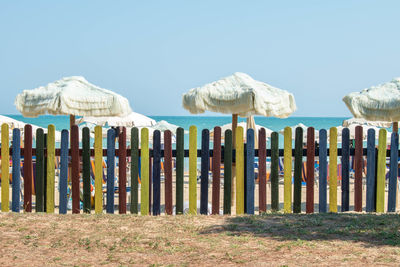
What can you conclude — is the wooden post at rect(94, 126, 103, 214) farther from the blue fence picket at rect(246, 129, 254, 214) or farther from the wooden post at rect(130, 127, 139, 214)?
the blue fence picket at rect(246, 129, 254, 214)

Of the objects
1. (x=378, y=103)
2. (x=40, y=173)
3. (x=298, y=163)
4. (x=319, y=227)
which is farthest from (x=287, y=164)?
(x=378, y=103)

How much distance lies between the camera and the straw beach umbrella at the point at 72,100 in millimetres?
9781

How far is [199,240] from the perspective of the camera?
473 centimetres

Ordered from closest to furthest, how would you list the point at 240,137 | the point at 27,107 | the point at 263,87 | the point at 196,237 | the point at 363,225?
the point at 196,237
the point at 363,225
the point at 240,137
the point at 263,87
the point at 27,107

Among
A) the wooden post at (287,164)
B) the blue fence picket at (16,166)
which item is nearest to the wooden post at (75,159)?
the blue fence picket at (16,166)

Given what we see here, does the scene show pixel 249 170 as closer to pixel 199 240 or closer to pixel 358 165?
pixel 358 165

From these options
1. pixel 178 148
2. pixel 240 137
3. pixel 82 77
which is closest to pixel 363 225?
pixel 240 137

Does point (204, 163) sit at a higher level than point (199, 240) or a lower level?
higher

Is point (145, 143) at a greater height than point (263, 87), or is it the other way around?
point (263, 87)

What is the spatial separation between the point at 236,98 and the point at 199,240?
4.42m

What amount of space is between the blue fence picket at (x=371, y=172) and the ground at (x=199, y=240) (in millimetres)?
824

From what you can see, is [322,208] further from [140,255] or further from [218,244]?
[140,255]

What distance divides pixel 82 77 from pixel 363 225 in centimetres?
672

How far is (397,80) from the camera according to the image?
31.7ft
